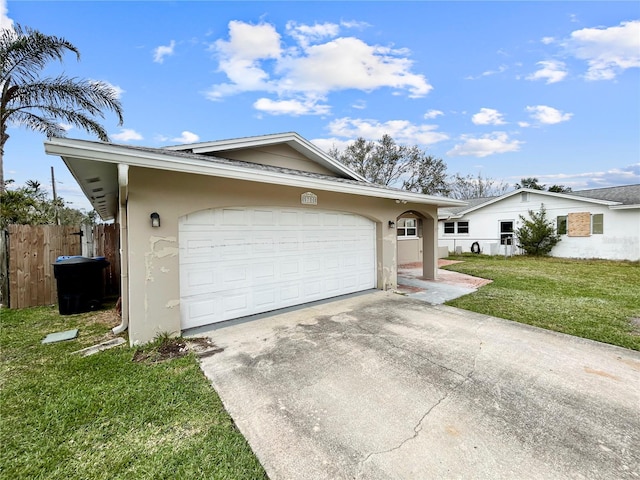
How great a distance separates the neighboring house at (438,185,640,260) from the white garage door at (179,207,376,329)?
1380 centimetres

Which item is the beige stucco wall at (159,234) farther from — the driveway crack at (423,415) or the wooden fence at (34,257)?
the wooden fence at (34,257)

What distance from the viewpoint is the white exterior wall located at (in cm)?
1426

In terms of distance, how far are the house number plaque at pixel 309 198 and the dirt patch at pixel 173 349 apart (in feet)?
11.0

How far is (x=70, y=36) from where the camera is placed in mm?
9336

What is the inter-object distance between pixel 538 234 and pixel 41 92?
23480 millimetres

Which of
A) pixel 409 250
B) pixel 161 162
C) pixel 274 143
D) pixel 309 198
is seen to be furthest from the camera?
pixel 409 250

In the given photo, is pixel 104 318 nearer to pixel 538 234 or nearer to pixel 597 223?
pixel 538 234

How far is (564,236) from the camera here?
53.0 feet

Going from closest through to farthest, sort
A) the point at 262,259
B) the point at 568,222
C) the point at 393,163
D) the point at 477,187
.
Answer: the point at 262,259 → the point at 568,222 → the point at 393,163 → the point at 477,187

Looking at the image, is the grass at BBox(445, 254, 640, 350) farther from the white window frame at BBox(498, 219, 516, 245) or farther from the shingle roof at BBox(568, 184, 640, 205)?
the white window frame at BBox(498, 219, 516, 245)

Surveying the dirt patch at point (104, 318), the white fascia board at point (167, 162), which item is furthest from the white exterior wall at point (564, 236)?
the dirt patch at point (104, 318)

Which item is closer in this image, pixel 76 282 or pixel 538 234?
pixel 76 282

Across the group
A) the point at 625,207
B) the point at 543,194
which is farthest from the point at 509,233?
the point at 625,207

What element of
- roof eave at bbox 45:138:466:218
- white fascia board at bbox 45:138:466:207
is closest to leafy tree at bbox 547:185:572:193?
roof eave at bbox 45:138:466:218
